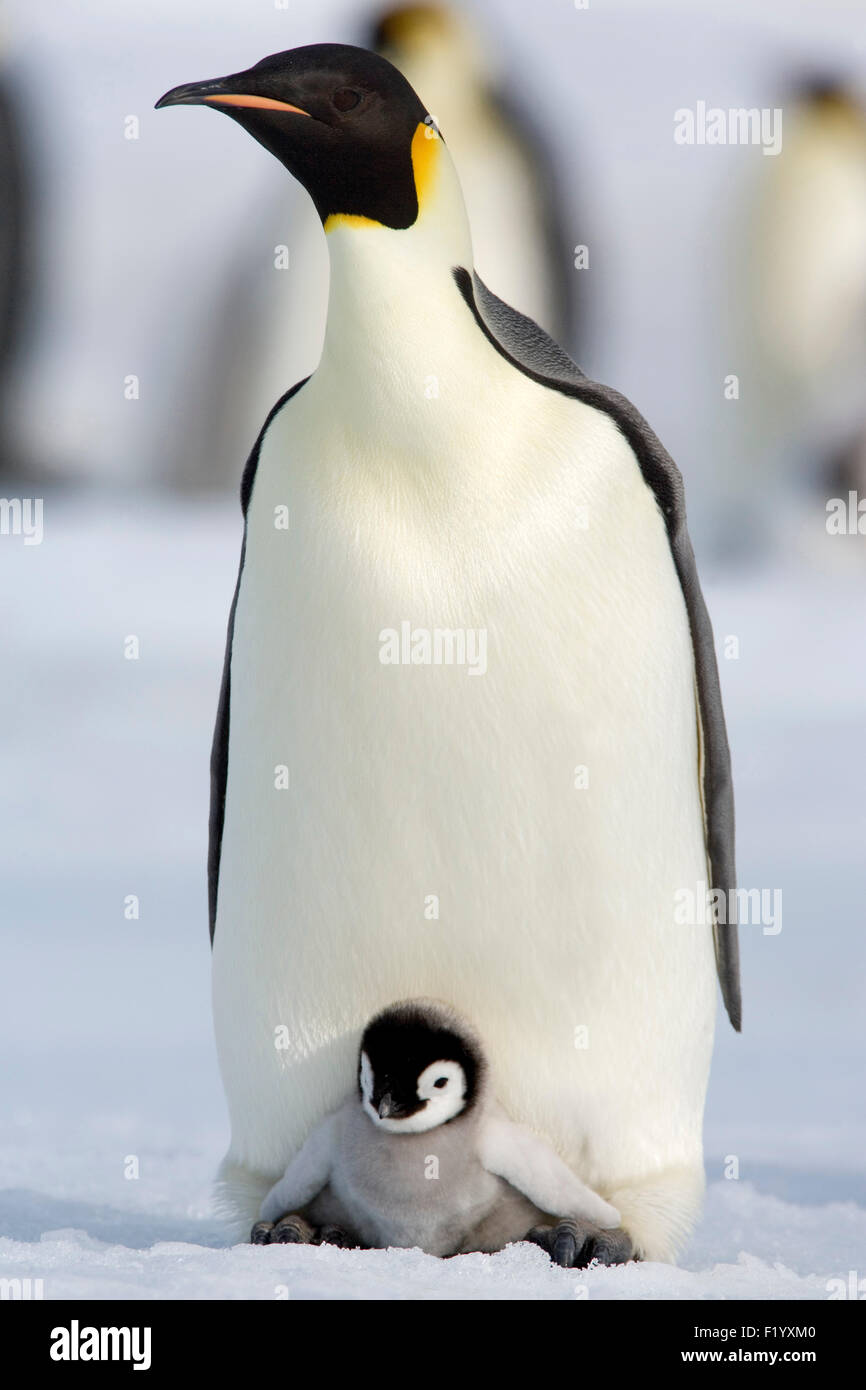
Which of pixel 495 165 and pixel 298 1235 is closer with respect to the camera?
pixel 298 1235

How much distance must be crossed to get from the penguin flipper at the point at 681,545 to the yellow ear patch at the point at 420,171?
9cm

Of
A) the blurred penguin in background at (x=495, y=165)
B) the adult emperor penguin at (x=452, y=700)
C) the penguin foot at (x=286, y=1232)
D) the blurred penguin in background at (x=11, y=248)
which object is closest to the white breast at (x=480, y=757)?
the adult emperor penguin at (x=452, y=700)

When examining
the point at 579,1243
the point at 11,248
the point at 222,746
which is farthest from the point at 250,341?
the point at 579,1243

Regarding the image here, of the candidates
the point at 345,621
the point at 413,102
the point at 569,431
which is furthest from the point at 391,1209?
the point at 413,102

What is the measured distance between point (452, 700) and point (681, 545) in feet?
1.04

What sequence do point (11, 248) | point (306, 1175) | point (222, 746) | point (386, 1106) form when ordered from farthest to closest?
point (11, 248), point (222, 746), point (306, 1175), point (386, 1106)

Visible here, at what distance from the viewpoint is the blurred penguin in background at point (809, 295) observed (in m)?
4.68

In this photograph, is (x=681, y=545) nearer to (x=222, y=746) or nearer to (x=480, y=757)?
(x=480, y=757)

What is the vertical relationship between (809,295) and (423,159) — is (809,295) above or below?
above

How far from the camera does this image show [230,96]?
1.55 m

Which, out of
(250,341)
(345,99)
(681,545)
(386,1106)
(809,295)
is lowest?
(386,1106)

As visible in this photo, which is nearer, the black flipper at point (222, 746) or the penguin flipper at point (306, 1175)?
the penguin flipper at point (306, 1175)

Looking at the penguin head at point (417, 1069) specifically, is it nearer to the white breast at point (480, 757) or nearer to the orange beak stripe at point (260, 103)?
the white breast at point (480, 757)

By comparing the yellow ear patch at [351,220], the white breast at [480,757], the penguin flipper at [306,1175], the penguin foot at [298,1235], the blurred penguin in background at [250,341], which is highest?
the blurred penguin in background at [250,341]
